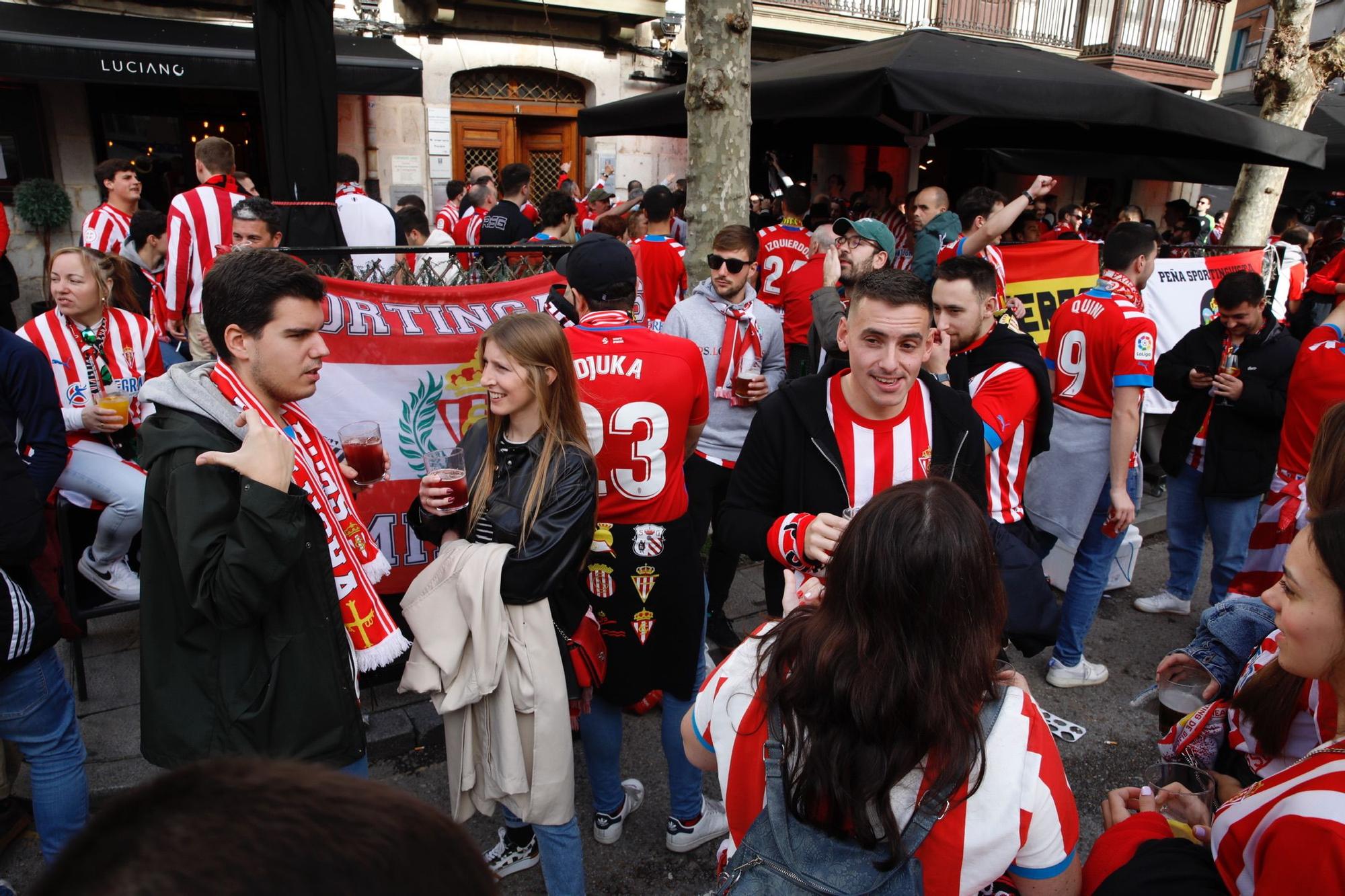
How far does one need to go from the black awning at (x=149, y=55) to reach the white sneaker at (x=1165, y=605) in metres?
8.60

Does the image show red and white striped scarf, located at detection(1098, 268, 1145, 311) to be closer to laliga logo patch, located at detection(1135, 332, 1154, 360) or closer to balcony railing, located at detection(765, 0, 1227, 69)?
laliga logo patch, located at detection(1135, 332, 1154, 360)

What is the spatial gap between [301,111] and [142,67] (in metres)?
7.44

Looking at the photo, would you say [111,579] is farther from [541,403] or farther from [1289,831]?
[1289,831]

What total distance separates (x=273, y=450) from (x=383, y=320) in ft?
5.65

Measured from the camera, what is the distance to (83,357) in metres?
4.02

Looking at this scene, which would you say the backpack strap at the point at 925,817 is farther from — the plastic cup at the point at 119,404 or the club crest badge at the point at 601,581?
the plastic cup at the point at 119,404

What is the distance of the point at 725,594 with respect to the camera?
4.47 m

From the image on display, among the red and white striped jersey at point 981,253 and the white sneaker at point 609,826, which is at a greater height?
the red and white striped jersey at point 981,253

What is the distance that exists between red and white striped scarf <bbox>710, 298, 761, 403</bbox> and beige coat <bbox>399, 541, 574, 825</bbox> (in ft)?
6.95

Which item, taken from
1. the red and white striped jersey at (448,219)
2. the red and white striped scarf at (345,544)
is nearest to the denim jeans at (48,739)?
the red and white striped scarf at (345,544)

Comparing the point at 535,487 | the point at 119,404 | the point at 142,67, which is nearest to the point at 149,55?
the point at 142,67

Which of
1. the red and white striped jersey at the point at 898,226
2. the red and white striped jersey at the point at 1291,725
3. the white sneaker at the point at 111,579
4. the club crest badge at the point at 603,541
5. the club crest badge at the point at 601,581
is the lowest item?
the white sneaker at the point at 111,579

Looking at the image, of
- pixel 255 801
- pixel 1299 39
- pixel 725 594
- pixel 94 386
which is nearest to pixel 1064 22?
pixel 1299 39

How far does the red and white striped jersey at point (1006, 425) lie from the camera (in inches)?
126
